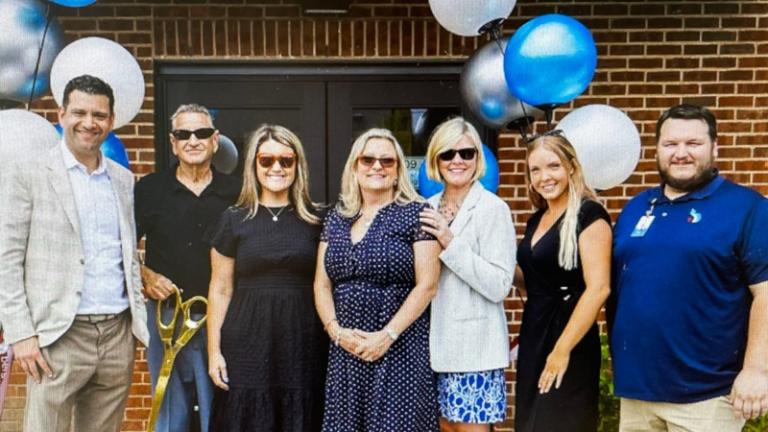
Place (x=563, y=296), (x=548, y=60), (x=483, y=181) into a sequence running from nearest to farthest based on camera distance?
(x=563, y=296), (x=548, y=60), (x=483, y=181)

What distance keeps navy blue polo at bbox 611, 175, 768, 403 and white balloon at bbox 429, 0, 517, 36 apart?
121 cm

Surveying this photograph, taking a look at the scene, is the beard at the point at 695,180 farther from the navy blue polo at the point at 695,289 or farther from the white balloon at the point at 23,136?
the white balloon at the point at 23,136

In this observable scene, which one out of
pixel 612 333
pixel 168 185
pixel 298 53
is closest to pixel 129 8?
pixel 298 53

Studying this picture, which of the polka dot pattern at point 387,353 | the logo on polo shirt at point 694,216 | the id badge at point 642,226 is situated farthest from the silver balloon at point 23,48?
the logo on polo shirt at point 694,216

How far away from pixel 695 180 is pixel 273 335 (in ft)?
5.72

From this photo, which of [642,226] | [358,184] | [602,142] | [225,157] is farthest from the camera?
[225,157]

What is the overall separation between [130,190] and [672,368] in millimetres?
2309

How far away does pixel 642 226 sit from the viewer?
262 centimetres

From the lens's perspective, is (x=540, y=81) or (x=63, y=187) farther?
(x=540, y=81)

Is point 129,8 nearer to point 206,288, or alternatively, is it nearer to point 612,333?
point 206,288

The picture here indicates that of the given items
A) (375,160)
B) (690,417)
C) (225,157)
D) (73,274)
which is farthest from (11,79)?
(690,417)

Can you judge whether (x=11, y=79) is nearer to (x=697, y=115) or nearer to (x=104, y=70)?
(x=104, y=70)

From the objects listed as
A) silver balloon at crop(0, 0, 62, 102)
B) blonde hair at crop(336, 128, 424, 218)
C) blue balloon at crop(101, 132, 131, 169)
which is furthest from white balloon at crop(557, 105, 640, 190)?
silver balloon at crop(0, 0, 62, 102)

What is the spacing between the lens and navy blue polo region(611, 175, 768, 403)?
243 centimetres
